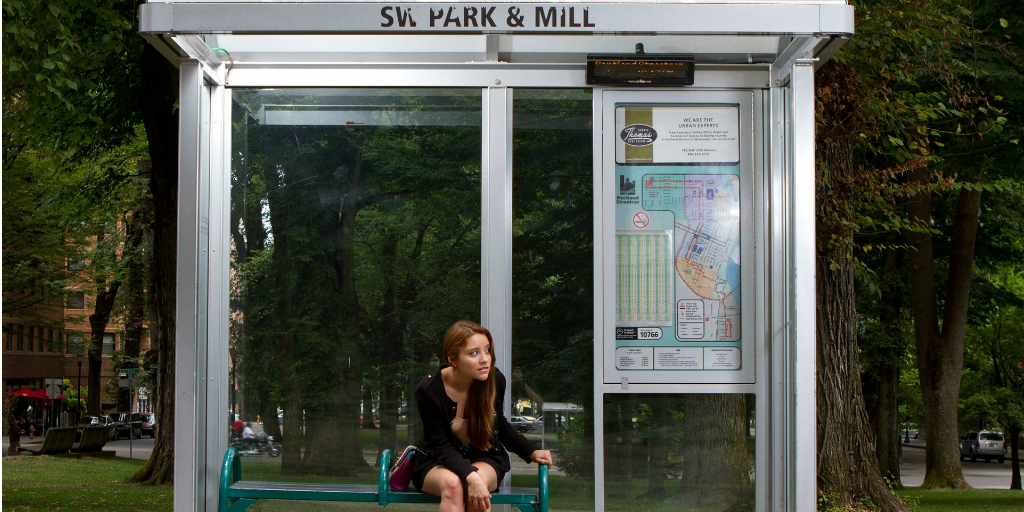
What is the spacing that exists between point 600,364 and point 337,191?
1571 mm

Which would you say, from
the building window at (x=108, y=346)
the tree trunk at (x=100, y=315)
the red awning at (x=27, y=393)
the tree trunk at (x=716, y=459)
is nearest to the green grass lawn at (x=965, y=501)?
the tree trunk at (x=716, y=459)

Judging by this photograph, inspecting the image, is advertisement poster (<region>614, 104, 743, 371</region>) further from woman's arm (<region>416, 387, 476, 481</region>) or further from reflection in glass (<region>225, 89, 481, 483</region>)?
woman's arm (<region>416, 387, 476, 481</region>)

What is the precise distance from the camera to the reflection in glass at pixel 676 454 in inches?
190

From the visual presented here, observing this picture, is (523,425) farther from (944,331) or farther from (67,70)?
(944,331)

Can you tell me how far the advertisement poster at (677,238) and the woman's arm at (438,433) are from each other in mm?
969

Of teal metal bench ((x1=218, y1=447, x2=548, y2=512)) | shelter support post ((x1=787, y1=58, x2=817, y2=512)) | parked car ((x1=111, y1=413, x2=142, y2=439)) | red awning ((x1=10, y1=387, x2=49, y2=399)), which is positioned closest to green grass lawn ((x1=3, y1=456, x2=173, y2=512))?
teal metal bench ((x1=218, y1=447, x2=548, y2=512))

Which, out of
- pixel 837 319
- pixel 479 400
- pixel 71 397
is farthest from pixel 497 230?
pixel 71 397

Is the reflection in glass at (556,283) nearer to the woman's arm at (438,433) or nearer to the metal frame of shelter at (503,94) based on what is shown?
the metal frame of shelter at (503,94)

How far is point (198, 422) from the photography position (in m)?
4.49

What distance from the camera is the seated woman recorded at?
4.34 m

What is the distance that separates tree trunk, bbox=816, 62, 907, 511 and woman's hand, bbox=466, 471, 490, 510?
428 cm

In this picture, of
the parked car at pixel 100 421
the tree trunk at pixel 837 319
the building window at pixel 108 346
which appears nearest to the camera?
the tree trunk at pixel 837 319

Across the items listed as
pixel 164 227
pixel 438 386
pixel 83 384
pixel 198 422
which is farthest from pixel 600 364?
pixel 83 384

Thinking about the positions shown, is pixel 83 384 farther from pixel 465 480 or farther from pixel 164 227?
pixel 465 480
